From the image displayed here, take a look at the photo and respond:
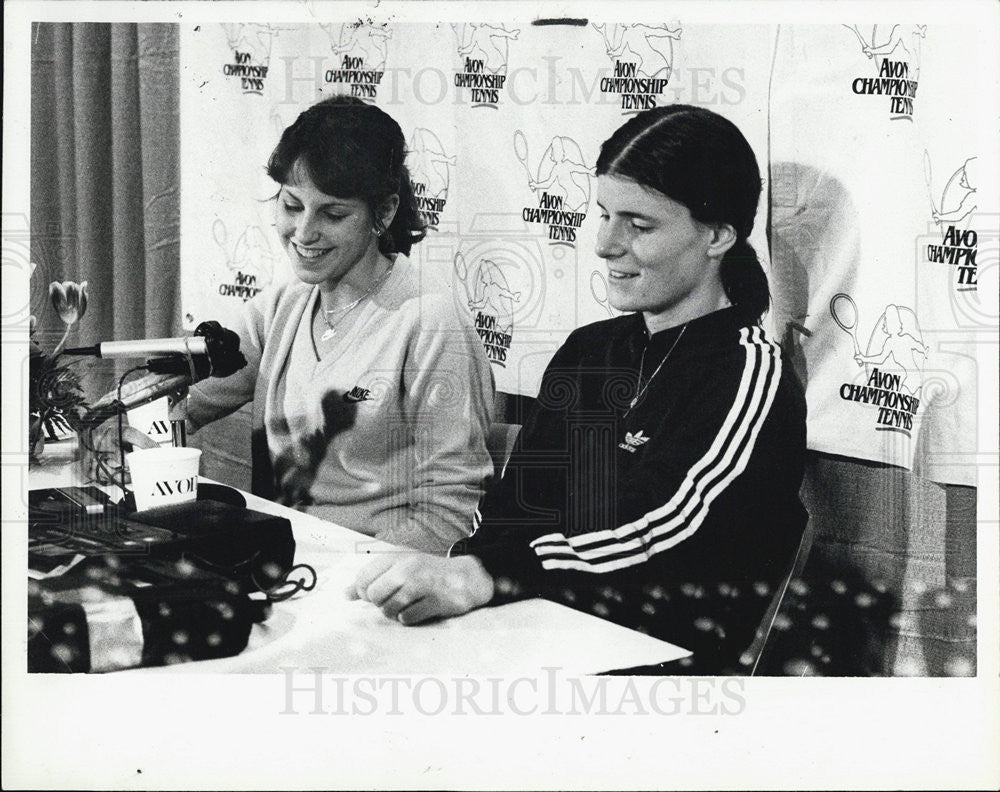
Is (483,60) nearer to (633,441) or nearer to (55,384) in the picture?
(633,441)

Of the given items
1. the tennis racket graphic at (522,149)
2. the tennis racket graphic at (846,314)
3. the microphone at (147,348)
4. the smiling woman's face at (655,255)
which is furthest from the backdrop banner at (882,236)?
the microphone at (147,348)

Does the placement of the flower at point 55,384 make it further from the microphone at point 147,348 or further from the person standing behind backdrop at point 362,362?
the person standing behind backdrop at point 362,362

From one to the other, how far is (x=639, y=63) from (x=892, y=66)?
445mm

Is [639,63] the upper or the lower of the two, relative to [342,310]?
upper

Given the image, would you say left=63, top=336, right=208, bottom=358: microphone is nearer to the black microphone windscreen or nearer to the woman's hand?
the black microphone windscreen

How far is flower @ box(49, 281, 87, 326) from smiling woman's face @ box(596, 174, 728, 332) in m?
0.94

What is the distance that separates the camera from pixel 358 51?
1.71m

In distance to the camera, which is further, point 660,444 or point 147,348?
point 147,348

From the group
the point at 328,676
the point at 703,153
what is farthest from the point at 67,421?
the point at 703,153

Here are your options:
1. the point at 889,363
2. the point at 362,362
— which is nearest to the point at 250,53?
the point at 362,362

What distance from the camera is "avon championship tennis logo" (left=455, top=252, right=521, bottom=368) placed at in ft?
5.61

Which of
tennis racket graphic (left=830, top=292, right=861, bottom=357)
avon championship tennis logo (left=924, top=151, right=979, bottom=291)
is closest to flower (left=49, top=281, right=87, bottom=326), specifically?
tennis racket graphic (left=830, top=292, right=861, bottom=357)

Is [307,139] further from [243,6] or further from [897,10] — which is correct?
[897,10]

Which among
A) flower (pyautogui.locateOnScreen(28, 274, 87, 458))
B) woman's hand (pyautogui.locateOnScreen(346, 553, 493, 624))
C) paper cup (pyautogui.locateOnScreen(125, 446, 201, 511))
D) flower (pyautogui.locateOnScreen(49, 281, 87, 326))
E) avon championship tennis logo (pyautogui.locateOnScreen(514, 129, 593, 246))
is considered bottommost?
woman's hand (pyautogui.locateOnScreen(346, 553, 493, 624))
